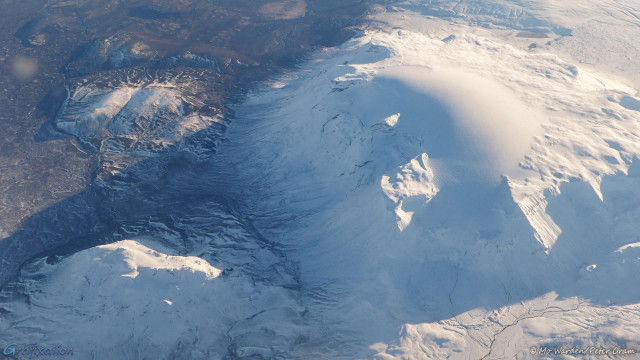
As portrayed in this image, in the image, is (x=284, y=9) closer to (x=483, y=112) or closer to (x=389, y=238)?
(x=483, y=112)

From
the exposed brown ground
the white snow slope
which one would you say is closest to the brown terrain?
the exposed brown ground

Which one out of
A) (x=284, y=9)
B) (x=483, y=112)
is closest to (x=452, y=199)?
(x=483, y=112)

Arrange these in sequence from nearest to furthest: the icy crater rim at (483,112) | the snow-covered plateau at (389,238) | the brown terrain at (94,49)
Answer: the snow-covered plateau at (389,238) < the icy crater rim at (483,112) < the brown terrain at (94,49)

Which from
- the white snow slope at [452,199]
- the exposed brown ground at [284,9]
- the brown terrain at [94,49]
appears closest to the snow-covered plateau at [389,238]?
the white snow slope at [452,199]

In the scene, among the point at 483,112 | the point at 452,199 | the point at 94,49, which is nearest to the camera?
the point at 452,199

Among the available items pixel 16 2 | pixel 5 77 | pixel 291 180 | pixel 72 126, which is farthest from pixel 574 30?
pixel 16 2

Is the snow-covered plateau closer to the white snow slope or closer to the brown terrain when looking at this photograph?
the white snow slope

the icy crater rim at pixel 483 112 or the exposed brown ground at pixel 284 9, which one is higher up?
the exposed brown ground at pixel 284 9

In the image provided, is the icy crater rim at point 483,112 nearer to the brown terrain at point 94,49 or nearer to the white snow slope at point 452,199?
the white snow slope at point 452,199
